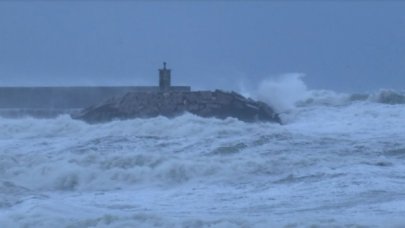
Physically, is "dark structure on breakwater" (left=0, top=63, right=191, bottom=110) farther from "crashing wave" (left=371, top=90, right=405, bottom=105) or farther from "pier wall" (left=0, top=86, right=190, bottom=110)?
"crashing wave" (left=371, top=90, right=405, bottom=105)

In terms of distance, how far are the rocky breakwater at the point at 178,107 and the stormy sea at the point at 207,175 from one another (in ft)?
10.3

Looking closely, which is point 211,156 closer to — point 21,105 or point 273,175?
point 273,175

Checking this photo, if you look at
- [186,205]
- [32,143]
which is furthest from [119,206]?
[32,143]

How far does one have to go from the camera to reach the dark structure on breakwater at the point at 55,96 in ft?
105

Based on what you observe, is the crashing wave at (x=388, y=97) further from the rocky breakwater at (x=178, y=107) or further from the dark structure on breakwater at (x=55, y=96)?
the dark structure on breakwater at (x=55, y=96)

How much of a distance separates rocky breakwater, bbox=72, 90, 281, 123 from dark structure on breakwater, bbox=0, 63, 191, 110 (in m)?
6.16

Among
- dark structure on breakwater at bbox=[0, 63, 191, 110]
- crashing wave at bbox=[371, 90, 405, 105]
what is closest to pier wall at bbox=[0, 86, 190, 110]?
dark structure on breakwater at bbox=[0, 63, 191, 110]

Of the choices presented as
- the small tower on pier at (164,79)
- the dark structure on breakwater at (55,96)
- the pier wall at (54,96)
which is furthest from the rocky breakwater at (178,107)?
the pier wall at (54,96)

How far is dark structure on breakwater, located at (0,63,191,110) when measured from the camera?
32031 mm

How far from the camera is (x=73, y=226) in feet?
30.1

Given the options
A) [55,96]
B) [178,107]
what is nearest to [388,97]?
[178,107]


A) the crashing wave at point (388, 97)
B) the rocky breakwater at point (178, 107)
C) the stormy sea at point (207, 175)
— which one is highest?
the crashing wave at point (388, 97)

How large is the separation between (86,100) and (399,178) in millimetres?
20997

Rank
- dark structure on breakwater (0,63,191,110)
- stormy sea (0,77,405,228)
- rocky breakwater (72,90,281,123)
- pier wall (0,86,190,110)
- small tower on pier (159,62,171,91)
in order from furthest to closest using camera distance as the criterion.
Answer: pier wall (0,86,190,110), dark structure on breakwater (0,63,191,110), small tower on pier (159,62,171,91), rocky breakwater (72,90,281,123), stormy sea (0,77,405,228)
